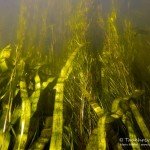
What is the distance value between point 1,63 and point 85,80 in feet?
2.18

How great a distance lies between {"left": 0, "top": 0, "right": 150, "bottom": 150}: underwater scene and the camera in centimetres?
160

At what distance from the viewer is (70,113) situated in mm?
1845

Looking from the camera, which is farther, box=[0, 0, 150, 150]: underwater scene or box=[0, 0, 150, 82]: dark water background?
box=[0, 0, 150, 82]: dark water background

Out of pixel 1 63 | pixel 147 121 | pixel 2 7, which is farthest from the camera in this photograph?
pixel 2 7

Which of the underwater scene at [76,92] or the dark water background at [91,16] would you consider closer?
the underwater scene at [76,92]

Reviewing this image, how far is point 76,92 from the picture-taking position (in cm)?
184

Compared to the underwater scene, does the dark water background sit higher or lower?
higher

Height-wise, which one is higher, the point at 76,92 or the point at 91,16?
the point at 91,16

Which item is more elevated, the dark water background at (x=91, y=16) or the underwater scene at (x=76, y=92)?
the dark water background at (x=91, y=16)

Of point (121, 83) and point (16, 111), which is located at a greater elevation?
point (121, 83)

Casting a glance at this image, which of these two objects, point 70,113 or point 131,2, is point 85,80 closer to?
point 70,113

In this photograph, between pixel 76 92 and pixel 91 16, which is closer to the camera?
pixel 76 92

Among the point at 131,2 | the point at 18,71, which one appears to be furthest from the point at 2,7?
the point at 18,71

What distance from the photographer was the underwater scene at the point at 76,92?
1.60 meters
